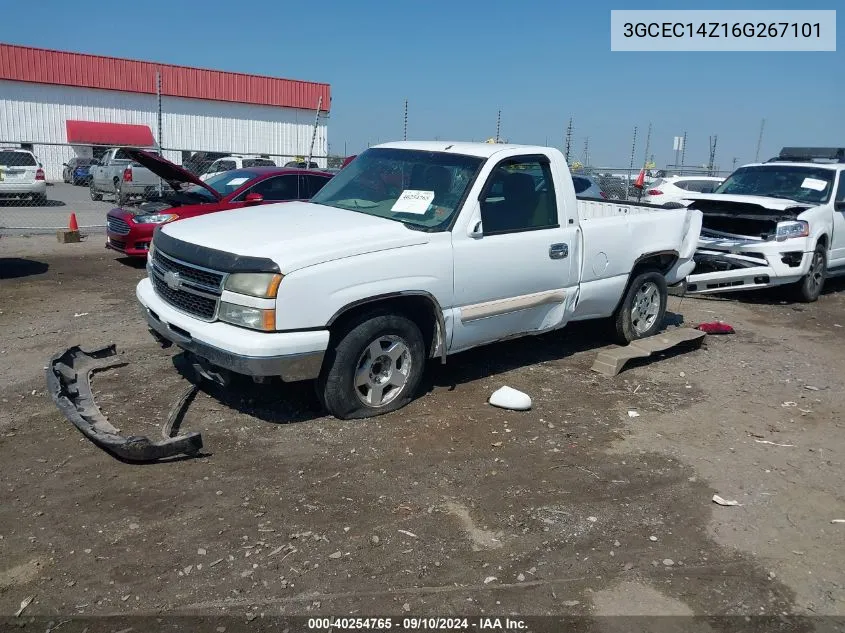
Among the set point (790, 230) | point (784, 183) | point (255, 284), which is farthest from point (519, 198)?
point (784, 183)

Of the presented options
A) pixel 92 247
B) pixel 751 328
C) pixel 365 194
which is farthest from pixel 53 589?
pixel 92 247

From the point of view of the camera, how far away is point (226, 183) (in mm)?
10805

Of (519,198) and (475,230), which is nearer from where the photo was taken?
(475,230)

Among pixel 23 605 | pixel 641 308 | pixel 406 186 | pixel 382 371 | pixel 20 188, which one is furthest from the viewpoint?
pixel 20 188

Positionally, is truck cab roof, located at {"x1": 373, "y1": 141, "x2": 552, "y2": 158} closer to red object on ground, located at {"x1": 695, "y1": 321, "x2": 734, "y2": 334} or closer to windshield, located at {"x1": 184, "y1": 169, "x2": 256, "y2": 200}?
red object on ground, located at {"x1": 695, "y1": 321, "x2": 734, "y2": 334}

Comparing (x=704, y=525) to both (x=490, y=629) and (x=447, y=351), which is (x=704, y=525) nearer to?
(x=490, y=629)

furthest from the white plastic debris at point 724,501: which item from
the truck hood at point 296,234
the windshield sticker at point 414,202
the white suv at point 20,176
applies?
the white suv at point 20,176

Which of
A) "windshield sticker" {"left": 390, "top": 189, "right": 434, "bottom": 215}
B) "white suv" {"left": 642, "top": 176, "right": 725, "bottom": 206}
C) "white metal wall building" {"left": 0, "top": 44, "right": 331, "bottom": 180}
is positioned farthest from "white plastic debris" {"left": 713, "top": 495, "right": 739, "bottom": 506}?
"white metal wall building" {"left": 0, "top": 44, "right": 331, "bottom": 180}

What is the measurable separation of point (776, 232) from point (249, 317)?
7.67 metres

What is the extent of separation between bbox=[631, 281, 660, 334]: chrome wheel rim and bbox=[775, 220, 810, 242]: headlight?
10.6ft

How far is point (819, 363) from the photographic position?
7.16 meters

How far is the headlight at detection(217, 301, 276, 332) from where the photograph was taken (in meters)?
4.31

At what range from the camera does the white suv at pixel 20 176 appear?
60.7ft

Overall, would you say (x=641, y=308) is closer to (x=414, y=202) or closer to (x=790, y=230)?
(x=414, y=202)
